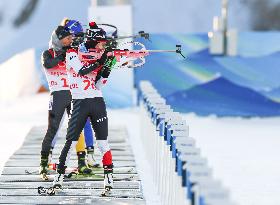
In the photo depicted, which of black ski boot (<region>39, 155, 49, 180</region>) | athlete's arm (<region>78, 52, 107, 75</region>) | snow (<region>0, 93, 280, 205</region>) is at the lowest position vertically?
snow (<region>0, 93, 280, 205</region>)

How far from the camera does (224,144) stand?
11961 mm

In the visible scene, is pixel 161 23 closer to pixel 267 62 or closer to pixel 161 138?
pixel 267 62

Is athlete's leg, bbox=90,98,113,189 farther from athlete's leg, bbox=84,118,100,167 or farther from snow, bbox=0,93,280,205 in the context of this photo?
athlete's leg, bbox=84,118,100,167

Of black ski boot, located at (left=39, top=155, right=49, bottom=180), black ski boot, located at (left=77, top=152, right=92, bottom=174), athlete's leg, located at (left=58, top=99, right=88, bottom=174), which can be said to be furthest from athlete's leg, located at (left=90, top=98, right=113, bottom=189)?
black ski boot, located at (left=39, top=155, right=49, bottom=180)

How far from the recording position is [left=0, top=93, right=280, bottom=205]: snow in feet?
28.4

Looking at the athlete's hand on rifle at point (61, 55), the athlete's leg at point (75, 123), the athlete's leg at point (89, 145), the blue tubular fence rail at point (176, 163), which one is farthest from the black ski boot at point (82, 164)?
the athlete's hand on rifle at point (61, 55)

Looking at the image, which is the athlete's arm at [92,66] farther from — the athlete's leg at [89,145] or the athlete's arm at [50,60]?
the athlete's leg at [89,145]

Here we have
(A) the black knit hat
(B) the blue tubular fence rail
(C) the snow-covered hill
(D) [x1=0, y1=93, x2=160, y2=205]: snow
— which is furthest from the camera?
(C) the snow-covered hill

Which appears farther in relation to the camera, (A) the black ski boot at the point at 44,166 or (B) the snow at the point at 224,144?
(B) the snow at the point at 224,144

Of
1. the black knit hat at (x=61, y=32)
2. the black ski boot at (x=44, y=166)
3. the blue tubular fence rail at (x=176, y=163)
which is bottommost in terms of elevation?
the black ski boot at (x=44, y=166)

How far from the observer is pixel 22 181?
8438 mm

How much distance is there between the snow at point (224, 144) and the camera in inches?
341

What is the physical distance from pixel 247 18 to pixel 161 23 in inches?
94.2

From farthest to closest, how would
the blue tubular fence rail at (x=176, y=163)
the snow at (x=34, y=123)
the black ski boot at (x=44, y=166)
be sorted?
1. the snow at (x=34, y=123)
2. the black ski boot at (x=44, y=166)
3. the blue tubular fence rail at (x=176, y=163)
